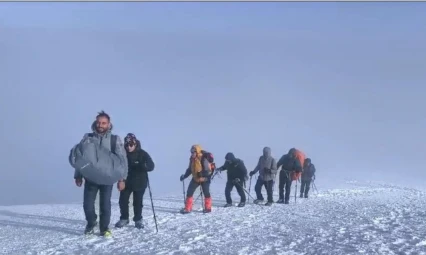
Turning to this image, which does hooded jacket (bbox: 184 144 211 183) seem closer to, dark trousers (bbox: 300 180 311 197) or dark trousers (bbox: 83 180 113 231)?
dark trousers (bbox: 83 180 113 231)

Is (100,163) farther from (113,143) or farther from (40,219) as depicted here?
(40,219)

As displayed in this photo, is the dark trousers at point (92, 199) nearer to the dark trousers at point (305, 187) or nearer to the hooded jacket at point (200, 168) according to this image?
the hooded jacket at point (200, 168)

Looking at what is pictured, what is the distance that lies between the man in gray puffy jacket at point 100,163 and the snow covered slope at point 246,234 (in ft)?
1.79

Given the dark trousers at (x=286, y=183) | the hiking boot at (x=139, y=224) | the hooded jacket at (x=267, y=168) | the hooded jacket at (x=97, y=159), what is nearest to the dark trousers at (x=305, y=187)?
the dark trousers at (x=286, y=183)

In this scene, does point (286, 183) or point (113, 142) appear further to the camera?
point (286, 183)

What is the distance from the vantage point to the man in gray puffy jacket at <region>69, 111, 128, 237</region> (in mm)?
8906

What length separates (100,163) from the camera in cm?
894

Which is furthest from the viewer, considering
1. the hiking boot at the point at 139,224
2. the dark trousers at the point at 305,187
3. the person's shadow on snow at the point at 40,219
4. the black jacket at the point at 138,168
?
the dark trousers at the point at 305,187

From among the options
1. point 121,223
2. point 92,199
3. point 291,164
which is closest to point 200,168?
point 121,223

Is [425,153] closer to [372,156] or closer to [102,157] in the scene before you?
[372,156]

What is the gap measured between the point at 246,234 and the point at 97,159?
2826mm

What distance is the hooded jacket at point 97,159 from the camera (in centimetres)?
890

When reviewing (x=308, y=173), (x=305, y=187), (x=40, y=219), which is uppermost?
(x=308, y=173)

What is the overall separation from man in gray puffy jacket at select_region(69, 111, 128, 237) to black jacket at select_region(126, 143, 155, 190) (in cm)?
122
